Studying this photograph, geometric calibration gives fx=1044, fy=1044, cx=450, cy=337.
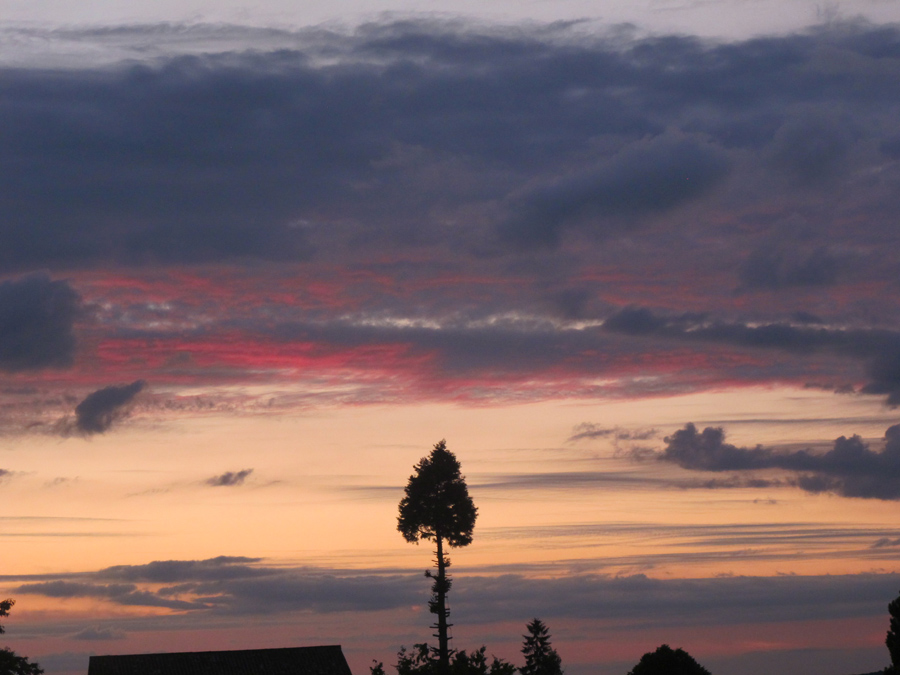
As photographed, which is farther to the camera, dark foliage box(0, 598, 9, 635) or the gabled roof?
the gabled roof

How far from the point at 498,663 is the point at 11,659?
Result: 1115 inches

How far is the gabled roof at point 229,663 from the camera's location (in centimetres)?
7838

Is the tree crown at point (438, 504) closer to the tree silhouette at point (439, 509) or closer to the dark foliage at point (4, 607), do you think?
the tree silhouette at point (439, 509)

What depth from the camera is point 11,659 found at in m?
50.5

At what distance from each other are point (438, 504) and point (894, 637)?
33.6m

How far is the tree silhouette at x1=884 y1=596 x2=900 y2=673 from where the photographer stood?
230 ft

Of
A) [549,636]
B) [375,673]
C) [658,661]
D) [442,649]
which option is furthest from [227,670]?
[549,636]

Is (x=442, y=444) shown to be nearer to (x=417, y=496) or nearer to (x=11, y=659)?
(x=417, y=496)

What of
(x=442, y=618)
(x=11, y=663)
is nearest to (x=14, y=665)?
(x=11, y=663)

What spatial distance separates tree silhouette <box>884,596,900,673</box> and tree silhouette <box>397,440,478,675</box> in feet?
99.9

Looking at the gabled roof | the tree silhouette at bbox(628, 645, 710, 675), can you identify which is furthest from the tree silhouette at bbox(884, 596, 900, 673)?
the gabled roof

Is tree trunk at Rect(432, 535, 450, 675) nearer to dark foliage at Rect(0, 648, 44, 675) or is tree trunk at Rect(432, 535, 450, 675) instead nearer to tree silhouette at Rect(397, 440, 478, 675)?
tree silhouette at Rect(397, 440, 478, 675)

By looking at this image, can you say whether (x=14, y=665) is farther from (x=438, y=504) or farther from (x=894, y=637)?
(x=894, y=637)

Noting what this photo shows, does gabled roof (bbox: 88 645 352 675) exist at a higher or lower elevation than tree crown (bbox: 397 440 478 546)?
lower
